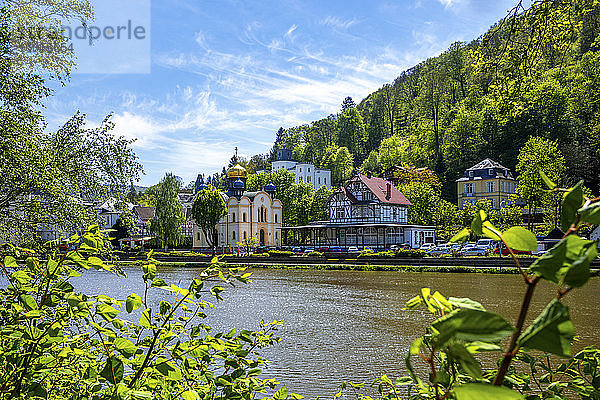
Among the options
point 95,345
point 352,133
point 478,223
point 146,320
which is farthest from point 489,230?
point 352,133

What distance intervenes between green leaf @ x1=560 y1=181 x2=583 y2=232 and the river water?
95.1 inches

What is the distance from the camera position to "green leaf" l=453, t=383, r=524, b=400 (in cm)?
48

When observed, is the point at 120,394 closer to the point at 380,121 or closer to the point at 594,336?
the point at 594,336

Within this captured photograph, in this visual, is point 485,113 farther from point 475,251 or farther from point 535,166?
point 475,251

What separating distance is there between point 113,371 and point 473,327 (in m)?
1.06

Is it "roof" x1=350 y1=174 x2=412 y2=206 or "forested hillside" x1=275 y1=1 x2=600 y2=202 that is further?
"roof" x1=350 y1=174 x2=412 y2=206

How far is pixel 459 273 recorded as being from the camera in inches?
1183

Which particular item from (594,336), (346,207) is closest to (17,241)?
(594,336)

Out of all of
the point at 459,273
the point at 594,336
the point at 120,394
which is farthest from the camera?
the point at 459,273

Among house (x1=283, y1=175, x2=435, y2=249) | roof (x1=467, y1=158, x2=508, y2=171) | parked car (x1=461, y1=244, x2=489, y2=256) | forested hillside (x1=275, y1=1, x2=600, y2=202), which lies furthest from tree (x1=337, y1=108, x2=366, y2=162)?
parked car (x1=461, y1=244, x2=489, y2=256)

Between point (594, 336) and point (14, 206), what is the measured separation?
41.2 feet

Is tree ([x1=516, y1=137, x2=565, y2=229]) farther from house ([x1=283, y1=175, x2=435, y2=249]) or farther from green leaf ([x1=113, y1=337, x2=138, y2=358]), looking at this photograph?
green leaf ([x1=113, y1=337, x2=138, y2=358])

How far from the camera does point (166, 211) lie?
50844 millimetres

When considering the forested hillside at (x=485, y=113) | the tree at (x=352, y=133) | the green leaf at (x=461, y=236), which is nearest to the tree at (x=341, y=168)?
the forested hillside at (x=485, y=113)
